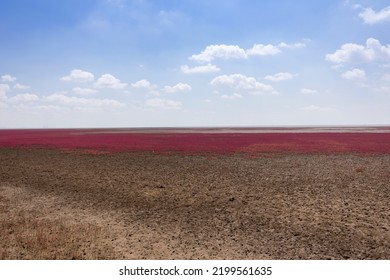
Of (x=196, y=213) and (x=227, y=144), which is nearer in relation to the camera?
(x=196, y=213)

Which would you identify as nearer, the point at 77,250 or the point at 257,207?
the point at 77,250

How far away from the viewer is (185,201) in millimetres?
14625

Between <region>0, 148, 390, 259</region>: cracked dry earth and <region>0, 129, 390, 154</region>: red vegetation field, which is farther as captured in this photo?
<region>0, 129, 390, 154</region>: red vegetation field

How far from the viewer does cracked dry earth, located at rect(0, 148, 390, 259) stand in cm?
918

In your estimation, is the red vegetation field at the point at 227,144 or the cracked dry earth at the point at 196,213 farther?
the red vegetation field at the point at 227,144

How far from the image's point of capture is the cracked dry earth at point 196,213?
9.18m

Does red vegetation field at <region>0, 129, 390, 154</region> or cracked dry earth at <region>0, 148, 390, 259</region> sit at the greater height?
red vegetation field at <region>0, 129, 390, 154</region>

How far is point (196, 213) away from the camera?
12.8m

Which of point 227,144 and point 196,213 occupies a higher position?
point 227,144

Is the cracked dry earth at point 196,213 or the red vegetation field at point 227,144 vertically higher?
the red vegetation field at point 227,144

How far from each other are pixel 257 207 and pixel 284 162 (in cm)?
1397
